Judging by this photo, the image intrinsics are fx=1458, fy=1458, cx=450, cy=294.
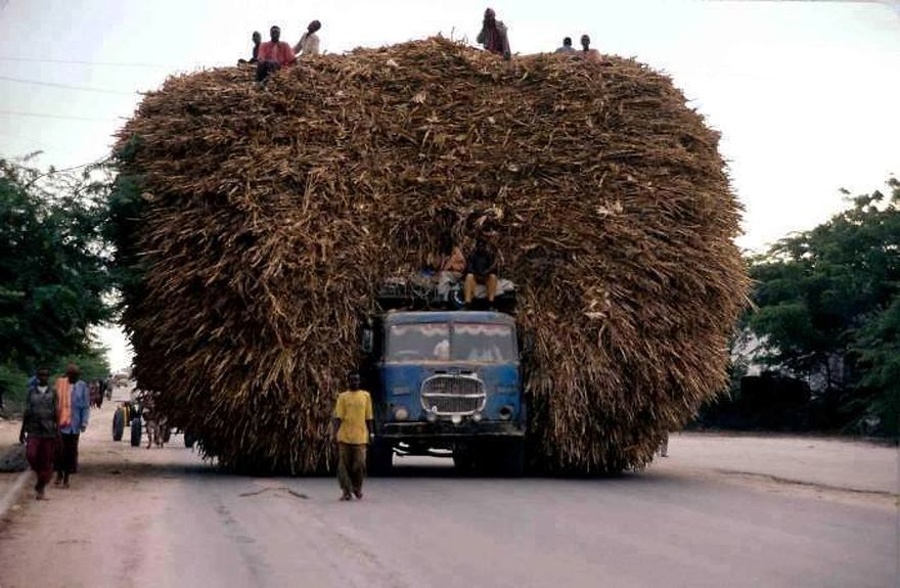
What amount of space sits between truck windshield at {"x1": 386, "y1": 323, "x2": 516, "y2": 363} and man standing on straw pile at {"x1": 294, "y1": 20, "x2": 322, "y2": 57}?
5428mm

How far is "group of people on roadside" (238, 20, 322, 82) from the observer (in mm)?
21688

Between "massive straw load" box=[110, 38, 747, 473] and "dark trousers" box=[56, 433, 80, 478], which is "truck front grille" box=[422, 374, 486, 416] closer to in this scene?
"massive straw load" box=[110, 38, 747, 473]

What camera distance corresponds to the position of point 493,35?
23.8 m

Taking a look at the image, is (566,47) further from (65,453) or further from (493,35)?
(65,453)

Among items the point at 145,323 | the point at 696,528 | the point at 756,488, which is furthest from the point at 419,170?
the point at 696,528

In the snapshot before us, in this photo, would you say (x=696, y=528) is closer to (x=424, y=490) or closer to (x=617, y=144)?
(x=424, y=490)

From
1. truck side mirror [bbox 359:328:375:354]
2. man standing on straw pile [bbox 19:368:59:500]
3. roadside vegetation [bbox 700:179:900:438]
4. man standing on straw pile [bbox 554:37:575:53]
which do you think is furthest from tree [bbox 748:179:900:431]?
man standing on straw pile [bbox 19:368:59:500]

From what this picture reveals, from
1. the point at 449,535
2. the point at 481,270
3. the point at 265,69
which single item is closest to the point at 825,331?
the point at 481,270

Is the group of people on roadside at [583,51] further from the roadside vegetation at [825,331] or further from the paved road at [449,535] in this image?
the roadside vegetation at [825,331]

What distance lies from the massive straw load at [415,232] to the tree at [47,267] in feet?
2.14

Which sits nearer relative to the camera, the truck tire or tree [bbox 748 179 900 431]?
the truck tire

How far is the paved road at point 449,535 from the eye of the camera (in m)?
10.2

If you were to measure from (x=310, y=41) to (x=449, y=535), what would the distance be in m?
12.7

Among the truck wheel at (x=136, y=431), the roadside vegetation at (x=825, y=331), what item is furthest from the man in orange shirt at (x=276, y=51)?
the roadside vegetation at (x=825, y=331)
